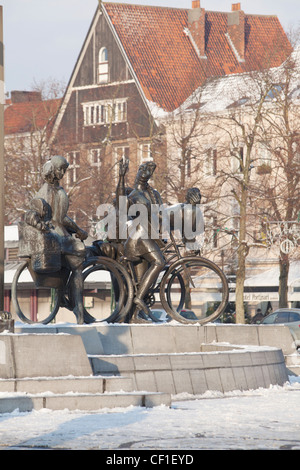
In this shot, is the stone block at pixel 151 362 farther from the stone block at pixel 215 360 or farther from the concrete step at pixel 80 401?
the concrete step at pixel 80 401

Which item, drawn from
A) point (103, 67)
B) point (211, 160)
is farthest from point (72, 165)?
point (103, 67)

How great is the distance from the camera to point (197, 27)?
61.3m

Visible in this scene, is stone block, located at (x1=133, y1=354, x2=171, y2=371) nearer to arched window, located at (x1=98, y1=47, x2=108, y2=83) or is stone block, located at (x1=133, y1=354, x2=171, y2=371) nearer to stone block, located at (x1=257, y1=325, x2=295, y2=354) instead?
stone block, located at (x1=257, y1=325, x2=295, y2=354)

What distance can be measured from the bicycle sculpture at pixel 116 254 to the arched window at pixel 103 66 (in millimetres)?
41099

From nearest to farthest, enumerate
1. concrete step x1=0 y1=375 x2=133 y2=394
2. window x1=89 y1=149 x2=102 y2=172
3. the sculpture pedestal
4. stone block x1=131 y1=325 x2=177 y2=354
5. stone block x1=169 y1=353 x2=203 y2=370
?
concrete step x1=0 y1=375 x2=133 y2=394
the sculpture pedestal
stone block x1=169 y1=353 x2=203 y2=370
stone block x1=131 y1=325 x2=177 y2=354
window x1=89 y1=149 x2=102 y2=172

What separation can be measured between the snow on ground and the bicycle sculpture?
3.19 m

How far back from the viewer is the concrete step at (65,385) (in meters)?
12.9

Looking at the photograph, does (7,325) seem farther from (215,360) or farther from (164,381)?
(215,360)

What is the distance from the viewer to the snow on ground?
1043cm

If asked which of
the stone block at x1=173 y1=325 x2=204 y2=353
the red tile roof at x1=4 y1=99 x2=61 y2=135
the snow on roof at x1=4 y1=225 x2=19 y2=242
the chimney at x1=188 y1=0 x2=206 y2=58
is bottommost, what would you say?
the stone block at x1=173 y1=325 x2=204 y2=353

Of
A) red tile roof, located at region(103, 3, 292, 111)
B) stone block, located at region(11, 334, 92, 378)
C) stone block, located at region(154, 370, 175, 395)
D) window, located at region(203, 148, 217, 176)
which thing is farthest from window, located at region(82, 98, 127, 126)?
stone block, located at region(11, 334, 92, 378)

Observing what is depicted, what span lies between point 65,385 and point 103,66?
47.2 metres

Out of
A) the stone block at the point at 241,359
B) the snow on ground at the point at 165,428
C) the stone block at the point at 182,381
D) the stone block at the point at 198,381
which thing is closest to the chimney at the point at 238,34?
the stone block at the point at 241,359
